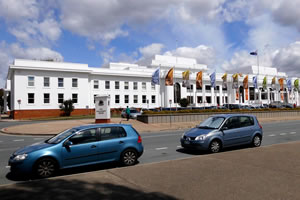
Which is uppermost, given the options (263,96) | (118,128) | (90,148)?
(263,96)

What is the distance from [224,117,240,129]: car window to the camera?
10.5 metres

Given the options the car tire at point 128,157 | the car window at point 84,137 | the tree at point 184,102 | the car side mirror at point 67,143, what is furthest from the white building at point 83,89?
the car side mirror at point 67,143

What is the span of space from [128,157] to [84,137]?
63.2 inches

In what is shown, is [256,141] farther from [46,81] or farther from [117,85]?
[117,85]

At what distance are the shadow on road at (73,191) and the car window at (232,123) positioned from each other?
642 centimetres

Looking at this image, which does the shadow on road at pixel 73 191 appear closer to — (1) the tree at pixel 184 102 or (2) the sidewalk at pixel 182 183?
(2) the sidewalk at pixel 182 183

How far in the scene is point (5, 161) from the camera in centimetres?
924

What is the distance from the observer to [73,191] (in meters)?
5.16

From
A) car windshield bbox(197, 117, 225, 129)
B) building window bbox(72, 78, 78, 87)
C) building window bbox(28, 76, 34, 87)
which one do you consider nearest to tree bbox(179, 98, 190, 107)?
building window bbox(72, 78, 78, 87)

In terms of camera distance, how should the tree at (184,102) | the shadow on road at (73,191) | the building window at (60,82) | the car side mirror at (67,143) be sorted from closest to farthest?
the shadow on road at (73,191)
the car side mirror at (67,143)
the building window at (60,82)
the tree at (184,102)

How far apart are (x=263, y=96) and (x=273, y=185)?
240ft

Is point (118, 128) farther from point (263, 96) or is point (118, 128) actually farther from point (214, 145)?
point (263, 96)

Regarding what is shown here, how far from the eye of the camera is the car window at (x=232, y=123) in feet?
34.5

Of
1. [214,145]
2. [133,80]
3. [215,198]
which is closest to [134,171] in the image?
[215,198]
